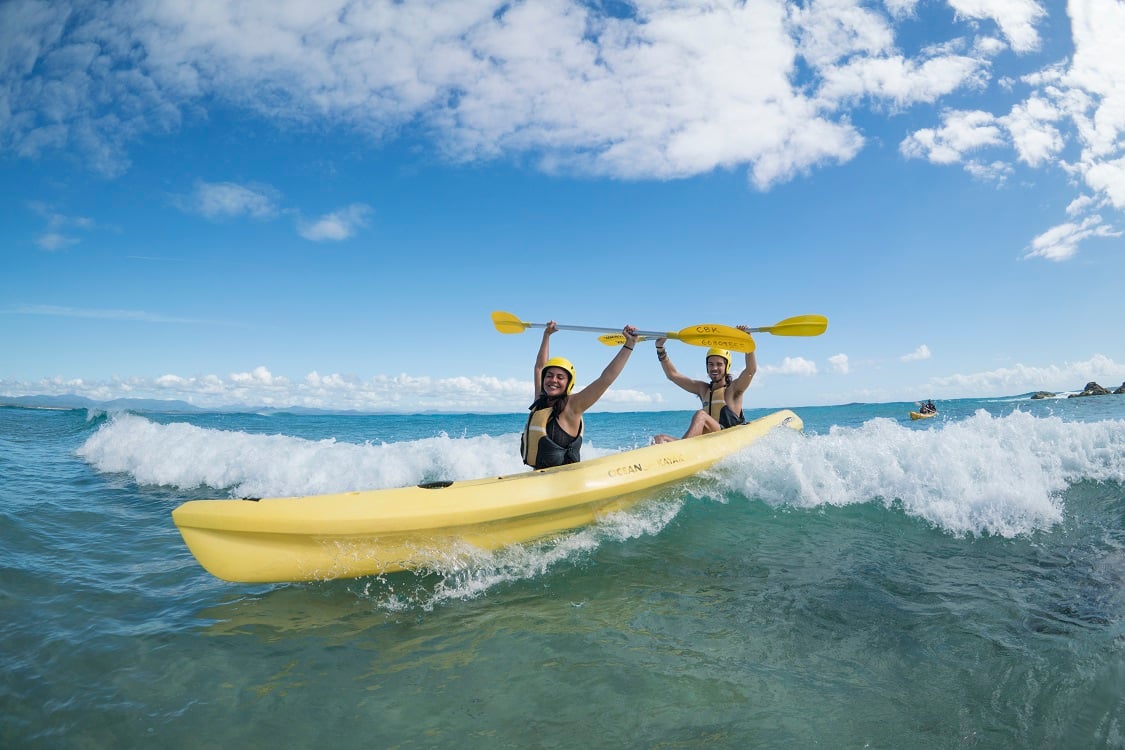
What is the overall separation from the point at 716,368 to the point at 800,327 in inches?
47.9

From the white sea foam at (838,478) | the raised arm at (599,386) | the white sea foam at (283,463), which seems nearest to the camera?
the white sea foam at (838,478)

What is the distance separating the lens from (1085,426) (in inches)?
297

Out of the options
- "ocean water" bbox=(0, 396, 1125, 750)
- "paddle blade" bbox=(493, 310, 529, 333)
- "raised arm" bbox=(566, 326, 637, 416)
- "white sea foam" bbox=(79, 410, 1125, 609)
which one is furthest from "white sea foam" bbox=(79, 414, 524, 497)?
"raised arm" bbox=(566, 326, 637, 416)

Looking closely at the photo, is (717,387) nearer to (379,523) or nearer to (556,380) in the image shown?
(556,380)

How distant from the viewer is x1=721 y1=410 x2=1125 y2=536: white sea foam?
552 centimetres

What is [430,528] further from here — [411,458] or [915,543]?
[411,458]

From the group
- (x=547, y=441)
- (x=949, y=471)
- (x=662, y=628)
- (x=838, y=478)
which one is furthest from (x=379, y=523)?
(x=949, y=471)

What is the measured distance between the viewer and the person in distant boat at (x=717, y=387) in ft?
24.7

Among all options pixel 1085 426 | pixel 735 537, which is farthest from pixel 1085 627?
pixel 1085 426

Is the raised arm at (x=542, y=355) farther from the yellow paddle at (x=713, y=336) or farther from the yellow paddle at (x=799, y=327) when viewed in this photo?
the yellow paddle at (x=799, y=327)

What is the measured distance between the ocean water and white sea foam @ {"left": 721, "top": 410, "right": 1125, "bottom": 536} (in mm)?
34

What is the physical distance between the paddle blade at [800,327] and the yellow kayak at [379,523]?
153 inches

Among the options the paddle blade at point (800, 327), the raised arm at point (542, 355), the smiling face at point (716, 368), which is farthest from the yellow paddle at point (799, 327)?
the raised arm at point (542, 355)

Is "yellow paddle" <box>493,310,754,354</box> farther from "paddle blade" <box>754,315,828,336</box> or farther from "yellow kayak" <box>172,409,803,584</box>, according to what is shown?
"yellow kayak" <box>172,409,803,584</box>
